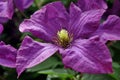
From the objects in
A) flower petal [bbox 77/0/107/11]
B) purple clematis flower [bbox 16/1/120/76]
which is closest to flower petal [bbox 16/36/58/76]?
purple clematis flower [bbox 16/1/120/76]

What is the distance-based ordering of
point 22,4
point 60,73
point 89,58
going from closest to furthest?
point 89,58, point 60,73, point 22,4

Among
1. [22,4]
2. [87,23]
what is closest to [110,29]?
[87,23]

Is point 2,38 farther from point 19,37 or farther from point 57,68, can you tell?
point 57,68

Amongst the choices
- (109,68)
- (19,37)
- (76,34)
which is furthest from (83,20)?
(19,37)

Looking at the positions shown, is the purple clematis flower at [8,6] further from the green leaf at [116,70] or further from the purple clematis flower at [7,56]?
the green leaf at [116,70]

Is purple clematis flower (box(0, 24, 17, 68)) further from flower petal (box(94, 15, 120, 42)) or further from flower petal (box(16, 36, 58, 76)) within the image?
flower petal (box(94, 15, 120, 42))

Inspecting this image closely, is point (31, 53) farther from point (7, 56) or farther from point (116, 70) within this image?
point (116, 70)

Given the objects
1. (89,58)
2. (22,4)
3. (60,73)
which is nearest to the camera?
(89,58)
